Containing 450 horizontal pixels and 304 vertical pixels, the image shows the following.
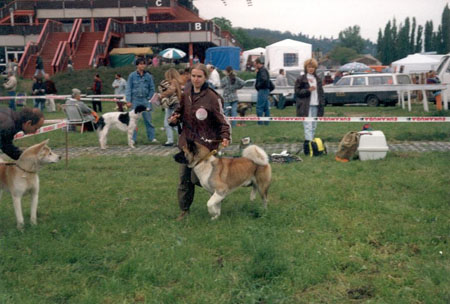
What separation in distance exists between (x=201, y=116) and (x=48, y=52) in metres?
22.7

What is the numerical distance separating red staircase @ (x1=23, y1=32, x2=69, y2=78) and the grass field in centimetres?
1655

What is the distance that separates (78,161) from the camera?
10.1 metres

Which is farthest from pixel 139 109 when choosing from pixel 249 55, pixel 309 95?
pixel 249 55

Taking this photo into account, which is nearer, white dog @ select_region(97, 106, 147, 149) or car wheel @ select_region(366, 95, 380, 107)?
white dog @ select_region(97, 106, 147, 149)

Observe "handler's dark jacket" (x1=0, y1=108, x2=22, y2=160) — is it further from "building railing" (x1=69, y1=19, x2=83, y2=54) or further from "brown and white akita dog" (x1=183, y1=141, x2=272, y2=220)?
"building railing" (x1=69, y1=19, x2=83, y2=54)

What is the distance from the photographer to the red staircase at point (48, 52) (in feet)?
74.7

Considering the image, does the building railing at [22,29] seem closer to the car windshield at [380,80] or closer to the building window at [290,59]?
the car windshield at [380,80]

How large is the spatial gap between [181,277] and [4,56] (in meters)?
23.4

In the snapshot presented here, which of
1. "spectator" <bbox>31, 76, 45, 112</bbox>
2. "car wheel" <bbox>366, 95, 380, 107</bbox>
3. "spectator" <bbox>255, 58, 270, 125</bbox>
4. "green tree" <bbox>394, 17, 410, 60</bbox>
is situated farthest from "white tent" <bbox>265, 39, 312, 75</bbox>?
"spectator" <bbox>255, 58, 270, 125</bbox>

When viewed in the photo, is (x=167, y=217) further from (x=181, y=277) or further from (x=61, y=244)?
(x=181, y=277)

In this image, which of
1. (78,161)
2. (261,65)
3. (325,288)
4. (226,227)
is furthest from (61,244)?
(261,65)

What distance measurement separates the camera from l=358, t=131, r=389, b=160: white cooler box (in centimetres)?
921

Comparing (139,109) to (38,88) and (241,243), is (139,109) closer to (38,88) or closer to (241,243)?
(241,243)

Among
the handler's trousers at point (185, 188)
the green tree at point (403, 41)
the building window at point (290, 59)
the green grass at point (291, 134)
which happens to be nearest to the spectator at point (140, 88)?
the green grass at point (291, 134)
